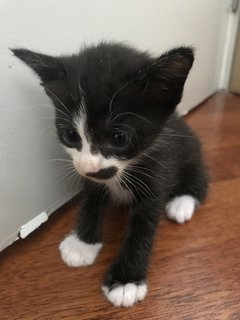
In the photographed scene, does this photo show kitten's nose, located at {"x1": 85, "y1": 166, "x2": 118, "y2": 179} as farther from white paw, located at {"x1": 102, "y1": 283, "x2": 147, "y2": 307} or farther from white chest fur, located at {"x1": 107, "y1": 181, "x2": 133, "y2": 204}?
white paw, located at {"x1": 102, "y1": 283, "x2": 147, "y2": 307}

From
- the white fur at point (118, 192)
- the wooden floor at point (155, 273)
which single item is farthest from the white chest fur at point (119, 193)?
the wooden floor at point (155, 273)

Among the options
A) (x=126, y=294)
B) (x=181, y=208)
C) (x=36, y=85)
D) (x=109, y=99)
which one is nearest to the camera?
(x=109, y=99)

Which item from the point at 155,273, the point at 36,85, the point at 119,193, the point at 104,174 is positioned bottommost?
the point at 155,273

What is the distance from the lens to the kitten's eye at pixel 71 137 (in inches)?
32.8

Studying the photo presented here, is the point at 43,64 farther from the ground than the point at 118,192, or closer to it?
farther from the ground

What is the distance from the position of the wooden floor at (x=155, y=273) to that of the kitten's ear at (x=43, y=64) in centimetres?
46

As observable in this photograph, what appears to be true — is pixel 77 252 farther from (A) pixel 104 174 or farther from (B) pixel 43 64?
(B) pixel 43 64

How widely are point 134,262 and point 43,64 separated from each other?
473 mm

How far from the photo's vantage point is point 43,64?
0.81 meters

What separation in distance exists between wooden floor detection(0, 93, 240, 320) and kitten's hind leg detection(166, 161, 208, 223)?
0.03m

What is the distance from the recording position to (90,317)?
0.85 metres

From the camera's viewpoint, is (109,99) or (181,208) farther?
(181,208)

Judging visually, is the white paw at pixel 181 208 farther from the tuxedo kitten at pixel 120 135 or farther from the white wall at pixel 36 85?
the white wall at pixel 36 85

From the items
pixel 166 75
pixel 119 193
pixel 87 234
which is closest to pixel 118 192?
pixel 119 193
